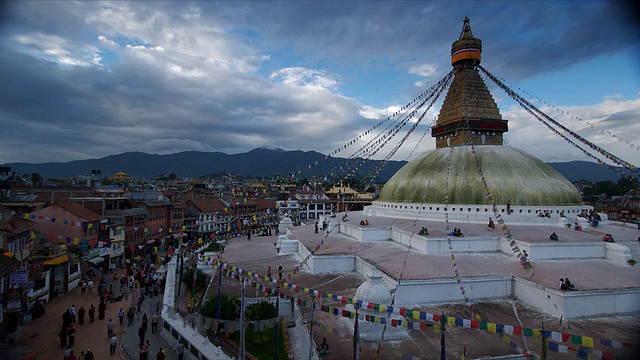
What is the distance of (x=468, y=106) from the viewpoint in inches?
719

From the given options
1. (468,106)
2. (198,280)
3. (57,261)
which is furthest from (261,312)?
(468,106)

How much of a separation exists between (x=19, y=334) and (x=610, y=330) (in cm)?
1577

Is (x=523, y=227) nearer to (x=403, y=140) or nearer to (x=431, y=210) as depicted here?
(x=431, y=210)

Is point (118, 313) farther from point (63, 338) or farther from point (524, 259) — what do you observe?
point (524, 259)

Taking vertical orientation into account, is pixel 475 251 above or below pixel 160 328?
above

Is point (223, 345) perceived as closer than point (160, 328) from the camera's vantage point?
Yes

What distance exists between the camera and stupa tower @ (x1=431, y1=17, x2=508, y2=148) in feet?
60.2

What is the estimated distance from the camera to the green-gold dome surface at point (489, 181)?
15.5 meters

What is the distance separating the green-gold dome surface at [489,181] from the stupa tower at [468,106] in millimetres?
Answer: 871

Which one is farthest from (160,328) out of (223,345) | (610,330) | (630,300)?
(630,300)

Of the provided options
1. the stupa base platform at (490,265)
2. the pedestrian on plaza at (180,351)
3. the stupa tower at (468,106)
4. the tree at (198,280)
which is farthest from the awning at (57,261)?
the stupa tower at (468,106)

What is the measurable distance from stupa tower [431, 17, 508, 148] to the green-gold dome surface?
2.86ft

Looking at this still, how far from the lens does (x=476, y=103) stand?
18422 millimetres

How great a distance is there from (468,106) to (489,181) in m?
4.44
